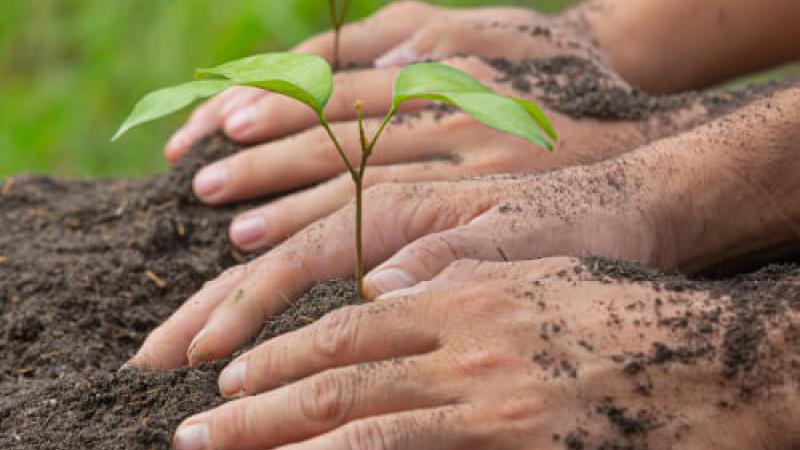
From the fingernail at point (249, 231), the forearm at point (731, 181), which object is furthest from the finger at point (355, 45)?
the forearm at point (731, 181)

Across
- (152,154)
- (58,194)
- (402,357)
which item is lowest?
(152,154)

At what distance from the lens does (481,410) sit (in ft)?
4.04

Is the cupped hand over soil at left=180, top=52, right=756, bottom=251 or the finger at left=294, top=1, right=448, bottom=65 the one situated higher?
the finger at left=294, top=1, right=448, bottom=65

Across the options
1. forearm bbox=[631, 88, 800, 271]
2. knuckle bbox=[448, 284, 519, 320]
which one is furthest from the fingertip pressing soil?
forearm bbox=[631, 88, 800, 271]

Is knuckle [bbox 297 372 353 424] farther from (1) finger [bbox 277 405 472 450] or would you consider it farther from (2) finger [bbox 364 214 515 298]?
(2) finger [bbox 364 214 515 298]

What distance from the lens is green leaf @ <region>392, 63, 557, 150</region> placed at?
3.69 ft

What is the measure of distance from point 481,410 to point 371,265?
0.45 meters

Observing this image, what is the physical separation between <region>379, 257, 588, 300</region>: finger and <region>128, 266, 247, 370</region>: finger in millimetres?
333

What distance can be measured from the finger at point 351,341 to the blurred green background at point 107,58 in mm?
2222

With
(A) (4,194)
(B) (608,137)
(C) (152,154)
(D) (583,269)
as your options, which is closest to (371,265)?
(D) (583,269)

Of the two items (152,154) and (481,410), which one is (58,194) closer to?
(481,410)

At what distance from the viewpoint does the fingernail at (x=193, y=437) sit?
1.26 m

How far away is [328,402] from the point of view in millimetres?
1229

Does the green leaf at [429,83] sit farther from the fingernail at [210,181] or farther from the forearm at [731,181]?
the fingernail at [210,181]
